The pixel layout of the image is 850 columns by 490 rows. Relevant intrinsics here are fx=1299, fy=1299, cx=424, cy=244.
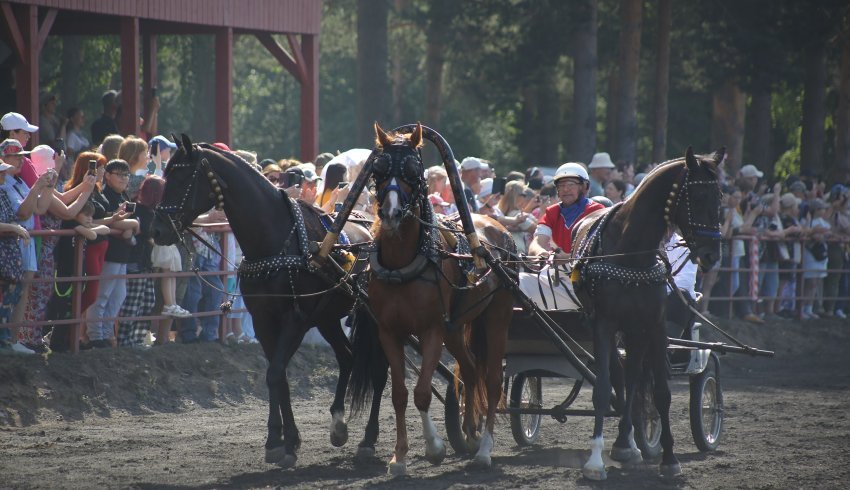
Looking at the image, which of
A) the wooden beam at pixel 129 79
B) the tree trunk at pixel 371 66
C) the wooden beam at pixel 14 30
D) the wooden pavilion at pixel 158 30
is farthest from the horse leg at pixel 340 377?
the tree trunk at pixel 371 66

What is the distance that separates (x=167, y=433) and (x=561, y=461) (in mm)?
3244

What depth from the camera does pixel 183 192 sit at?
8992 millimetres

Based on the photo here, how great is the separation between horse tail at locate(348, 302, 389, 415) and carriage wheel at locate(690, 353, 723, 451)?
97.4 inches

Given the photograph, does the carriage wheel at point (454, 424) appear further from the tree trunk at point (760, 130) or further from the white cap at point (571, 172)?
the tree trunk at point (760, 130)

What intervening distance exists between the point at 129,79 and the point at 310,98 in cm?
462

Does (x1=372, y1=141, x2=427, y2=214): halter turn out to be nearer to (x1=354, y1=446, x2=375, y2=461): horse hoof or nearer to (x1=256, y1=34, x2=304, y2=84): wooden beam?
(x1=354, y1=446, x2=375, y2=461): horse hoof

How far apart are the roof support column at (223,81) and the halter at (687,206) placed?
506 inches

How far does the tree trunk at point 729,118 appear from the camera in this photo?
31422 millimetres

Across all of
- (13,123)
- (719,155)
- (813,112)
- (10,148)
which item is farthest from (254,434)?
(813,112)

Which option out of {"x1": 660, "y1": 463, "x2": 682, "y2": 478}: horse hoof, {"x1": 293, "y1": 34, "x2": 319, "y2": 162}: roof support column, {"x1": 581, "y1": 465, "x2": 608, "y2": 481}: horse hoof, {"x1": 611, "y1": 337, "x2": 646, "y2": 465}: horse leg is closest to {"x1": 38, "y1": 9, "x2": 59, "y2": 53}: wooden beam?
{"x1": 293, "y1": 34, "x2": 319, "y2": 162}: roof support column

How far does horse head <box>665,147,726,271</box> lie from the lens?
8695 millimetres

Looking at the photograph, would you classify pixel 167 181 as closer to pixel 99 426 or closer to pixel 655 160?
pixel 99 426

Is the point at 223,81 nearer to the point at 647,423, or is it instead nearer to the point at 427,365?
the point at 647,423

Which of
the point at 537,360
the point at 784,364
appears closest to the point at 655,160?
the point at 784,364
